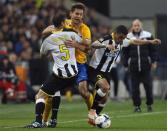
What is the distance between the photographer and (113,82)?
3003 centimetres

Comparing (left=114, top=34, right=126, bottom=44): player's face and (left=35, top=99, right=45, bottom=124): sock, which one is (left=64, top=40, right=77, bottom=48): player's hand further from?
(left=114, top=34, right=126, bottom=44): player's face

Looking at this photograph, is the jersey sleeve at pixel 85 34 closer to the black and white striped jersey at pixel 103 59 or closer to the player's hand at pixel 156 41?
the black and white striped jersey at pixel 103 59

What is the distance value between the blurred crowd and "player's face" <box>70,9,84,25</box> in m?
11.6

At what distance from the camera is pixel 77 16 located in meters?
17.7

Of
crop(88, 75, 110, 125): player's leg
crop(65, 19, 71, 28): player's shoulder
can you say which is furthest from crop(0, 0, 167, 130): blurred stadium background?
crop(65, 19, 71, 28): player's shoulder

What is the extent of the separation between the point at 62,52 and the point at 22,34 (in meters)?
16.6

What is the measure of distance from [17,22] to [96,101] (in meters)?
17.2

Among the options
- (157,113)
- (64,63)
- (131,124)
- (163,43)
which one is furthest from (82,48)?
(163,43)

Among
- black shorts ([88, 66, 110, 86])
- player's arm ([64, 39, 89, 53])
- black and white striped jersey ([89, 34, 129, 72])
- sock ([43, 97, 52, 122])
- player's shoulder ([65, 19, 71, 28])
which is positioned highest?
player's shoulder ([65, 19, 71, 28])

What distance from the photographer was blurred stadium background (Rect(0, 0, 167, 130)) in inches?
1232

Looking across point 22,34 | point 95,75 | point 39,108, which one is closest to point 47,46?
point 39,108

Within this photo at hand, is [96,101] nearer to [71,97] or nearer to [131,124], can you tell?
[131,124]

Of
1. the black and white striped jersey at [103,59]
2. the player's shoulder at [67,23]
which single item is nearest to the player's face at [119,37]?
the black and white striped jersey at [103,59]

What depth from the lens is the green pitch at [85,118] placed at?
17375 mm
